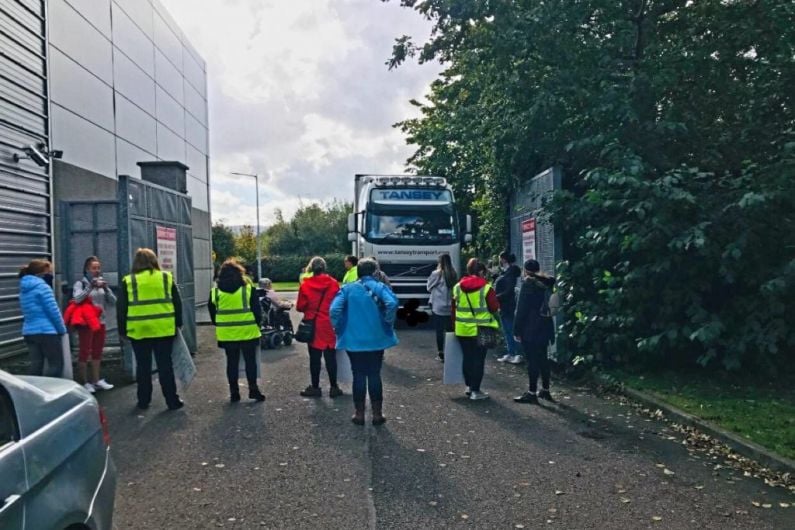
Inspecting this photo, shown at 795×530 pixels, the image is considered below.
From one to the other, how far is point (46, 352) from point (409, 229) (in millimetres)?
10572

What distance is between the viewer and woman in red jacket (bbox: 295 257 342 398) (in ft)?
30.1

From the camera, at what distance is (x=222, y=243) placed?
1697 inches

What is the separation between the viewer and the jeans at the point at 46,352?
828cm

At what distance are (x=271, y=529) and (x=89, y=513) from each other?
1.73m

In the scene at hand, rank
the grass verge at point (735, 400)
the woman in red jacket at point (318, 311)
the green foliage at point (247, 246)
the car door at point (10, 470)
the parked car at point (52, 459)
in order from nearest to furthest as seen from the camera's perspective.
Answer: the car door at point (10, 470), the parked car at point (52, 459), the grass verge at point (735, 400), the woman in red jacket at point (318, 311), the green foliage at point (247, 246)

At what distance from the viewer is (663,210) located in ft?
29.9

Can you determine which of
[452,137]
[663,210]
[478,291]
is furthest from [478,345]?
[452,137]

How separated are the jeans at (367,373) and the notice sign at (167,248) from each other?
17.2 ft

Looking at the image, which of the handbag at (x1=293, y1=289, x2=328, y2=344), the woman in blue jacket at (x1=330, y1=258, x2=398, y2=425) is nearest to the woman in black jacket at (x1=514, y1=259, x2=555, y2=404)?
the woman in blue jacket at (x1=330, y1=258, x2=398, y2=425)

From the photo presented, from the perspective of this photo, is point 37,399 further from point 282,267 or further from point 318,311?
point 282,267

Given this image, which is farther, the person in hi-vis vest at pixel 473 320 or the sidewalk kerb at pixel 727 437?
the person in hi-vis vest at pixel 473 320

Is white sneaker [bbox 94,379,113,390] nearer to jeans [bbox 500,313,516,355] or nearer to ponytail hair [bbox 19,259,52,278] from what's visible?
ponytail hair [bbox 19,259,52,278]

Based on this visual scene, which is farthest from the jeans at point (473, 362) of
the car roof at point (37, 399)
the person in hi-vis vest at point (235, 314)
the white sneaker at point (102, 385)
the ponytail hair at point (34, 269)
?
the car roof at point (37, 399)

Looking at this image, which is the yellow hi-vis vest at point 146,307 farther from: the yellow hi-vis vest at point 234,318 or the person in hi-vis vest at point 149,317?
the yellow hi-vis vest at point 234,318
